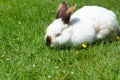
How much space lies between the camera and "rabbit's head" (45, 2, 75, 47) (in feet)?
19.3

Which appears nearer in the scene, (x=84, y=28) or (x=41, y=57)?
(x=41, y=57)

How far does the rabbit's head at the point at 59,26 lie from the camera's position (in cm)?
587

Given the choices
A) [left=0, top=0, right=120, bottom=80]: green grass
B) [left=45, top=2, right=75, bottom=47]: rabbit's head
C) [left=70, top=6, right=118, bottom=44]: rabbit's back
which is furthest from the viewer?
[left=70, top=6, right=118, bottom=44]: rabbit's back

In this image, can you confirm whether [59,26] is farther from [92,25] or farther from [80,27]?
[92,25]

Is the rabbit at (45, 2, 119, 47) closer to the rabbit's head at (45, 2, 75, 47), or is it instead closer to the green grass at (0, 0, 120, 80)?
the rabbit's head at (45, 2, 75, 47)

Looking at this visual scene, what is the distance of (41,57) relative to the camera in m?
5.55

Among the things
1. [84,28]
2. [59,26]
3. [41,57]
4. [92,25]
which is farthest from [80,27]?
[41,57]

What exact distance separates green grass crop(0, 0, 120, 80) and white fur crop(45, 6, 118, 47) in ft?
0.46

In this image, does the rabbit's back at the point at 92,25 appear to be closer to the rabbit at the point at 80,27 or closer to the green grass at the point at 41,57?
the rabbit at the point at 80,27

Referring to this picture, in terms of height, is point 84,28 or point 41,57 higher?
point 84,28

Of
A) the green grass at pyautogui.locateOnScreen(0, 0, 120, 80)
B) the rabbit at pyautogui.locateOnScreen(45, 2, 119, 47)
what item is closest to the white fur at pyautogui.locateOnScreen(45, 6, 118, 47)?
the rabbit at pyautogui.locateOnScreen(45, 2, 119, 47)

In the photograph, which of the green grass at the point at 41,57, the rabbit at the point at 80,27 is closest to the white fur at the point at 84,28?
the rabbit at the point at 80,27

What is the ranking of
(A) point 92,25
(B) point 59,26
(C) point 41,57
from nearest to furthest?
(C) point 41,57, (B) point 59,26, (A) point 92,25

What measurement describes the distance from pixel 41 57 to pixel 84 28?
34.8 inches
